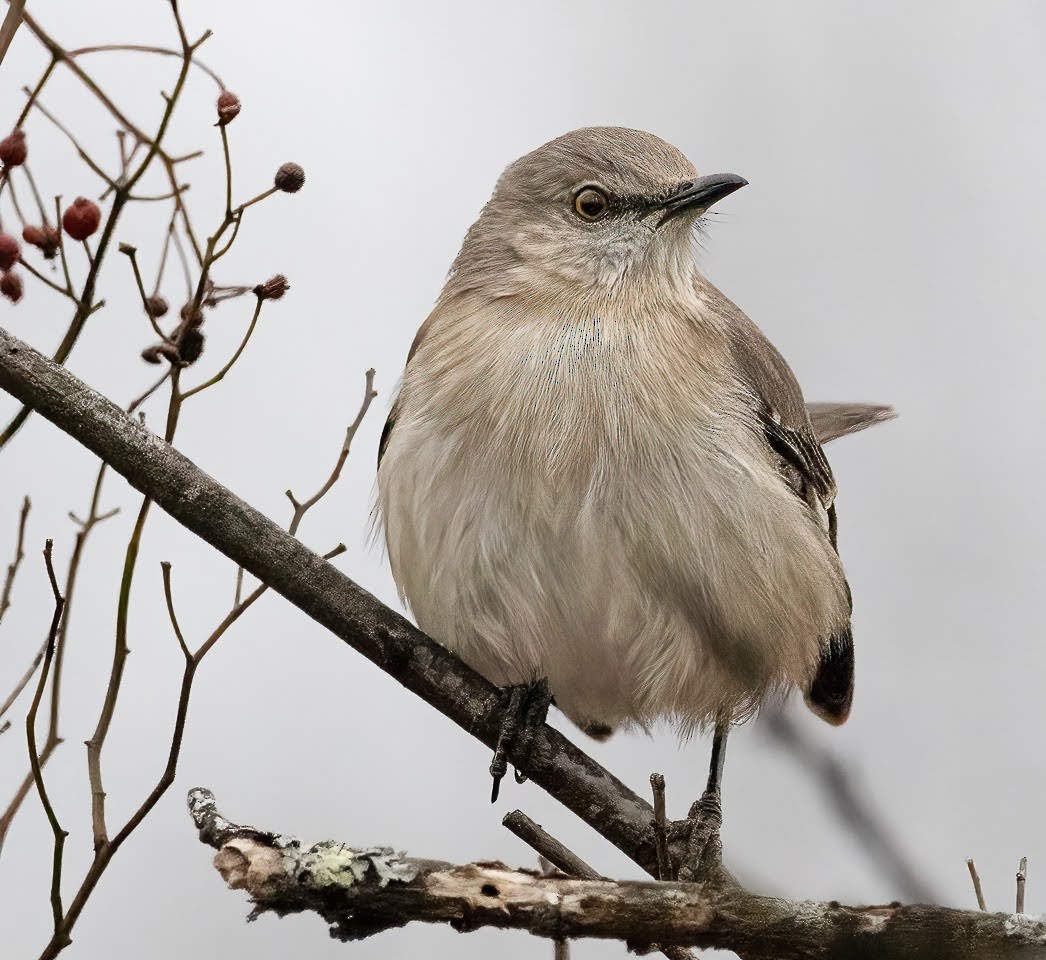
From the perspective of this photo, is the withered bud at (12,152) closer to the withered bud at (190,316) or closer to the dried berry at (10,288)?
the dried berry at (10,288)

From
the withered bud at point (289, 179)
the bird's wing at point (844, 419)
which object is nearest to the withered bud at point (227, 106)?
the withered bud at point (289, 179)

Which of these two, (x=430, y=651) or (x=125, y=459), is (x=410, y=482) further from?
(x=125, y=459)

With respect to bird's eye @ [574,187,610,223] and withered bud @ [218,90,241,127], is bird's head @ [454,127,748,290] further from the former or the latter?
withered bud @ [218,90,241,127]

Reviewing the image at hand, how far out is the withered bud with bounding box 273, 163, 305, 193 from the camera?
3.53 meters

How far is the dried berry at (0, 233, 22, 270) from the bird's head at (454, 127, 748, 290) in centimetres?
178

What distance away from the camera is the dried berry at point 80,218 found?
11.8ft

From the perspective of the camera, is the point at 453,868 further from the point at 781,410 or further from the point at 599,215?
the point at 599,215

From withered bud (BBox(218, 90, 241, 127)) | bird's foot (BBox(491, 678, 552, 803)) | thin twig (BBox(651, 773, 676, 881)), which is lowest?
thin twig (BBox(651, 773, 676, 881))

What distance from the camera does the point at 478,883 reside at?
107 inches

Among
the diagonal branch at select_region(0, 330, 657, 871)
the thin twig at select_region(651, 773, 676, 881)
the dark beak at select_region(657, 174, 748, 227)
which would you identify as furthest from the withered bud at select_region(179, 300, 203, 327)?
the dark beak at select_region(657, 174, 748, 227)

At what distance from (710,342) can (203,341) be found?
1.91 meters

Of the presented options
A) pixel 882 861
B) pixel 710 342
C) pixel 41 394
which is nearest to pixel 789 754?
pixel 882 861

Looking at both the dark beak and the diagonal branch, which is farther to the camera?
the dark beak

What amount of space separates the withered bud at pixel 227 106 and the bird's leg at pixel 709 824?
2334 mm
